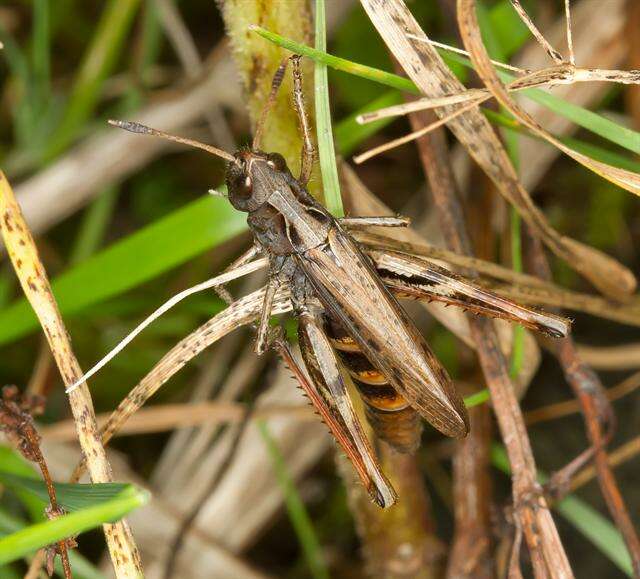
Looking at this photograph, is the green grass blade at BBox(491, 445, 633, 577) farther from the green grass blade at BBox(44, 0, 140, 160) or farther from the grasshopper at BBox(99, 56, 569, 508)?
the green grass blade at BBox(44, 0, 140, 160)

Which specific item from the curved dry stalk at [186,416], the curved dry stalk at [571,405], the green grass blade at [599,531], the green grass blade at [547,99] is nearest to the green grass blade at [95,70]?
the curved dry stalk at [186,416]

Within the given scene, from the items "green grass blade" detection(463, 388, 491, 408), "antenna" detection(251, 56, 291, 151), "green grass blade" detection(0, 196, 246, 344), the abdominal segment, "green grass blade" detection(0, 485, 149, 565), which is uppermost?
"green grass blade" detection(0, 196, 246, 344)

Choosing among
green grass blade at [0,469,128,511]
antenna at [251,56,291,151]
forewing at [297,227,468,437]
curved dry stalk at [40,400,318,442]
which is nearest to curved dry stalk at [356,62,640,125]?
antenna at [251,56,291,151]

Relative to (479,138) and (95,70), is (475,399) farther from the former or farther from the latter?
(95,70)

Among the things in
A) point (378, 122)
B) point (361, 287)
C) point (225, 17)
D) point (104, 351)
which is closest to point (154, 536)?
point (104, 351)

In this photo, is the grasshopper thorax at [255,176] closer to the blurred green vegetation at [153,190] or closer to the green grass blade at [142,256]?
the green grass blade at [142,256]

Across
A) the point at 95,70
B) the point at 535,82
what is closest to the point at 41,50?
the point at 95,70

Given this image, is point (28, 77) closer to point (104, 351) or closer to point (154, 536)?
point (104, 351)
